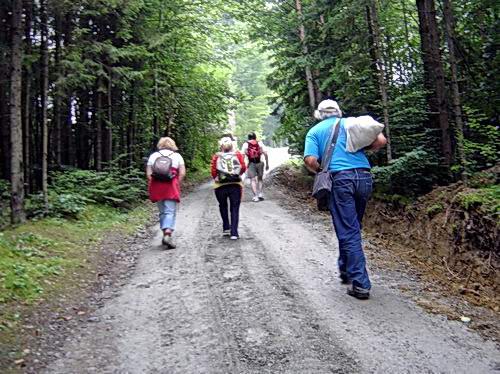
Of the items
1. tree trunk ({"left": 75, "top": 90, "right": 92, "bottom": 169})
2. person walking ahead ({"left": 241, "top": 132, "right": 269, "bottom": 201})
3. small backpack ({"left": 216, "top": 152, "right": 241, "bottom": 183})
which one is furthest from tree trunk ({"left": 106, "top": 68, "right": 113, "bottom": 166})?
small backpack ({"left": 216, "top": 152, "right": 241, "bottom": 183})

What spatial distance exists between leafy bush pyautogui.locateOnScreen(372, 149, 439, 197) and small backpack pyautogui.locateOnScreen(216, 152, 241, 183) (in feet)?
9.72

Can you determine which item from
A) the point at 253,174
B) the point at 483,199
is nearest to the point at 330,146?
the point at 483,199

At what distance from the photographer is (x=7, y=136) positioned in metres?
12.1

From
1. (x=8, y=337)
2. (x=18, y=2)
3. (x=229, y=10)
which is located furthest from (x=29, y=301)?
(x=229, y=10)

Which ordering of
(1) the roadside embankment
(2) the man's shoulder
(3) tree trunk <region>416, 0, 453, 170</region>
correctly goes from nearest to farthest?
(1) the roadside embankment
(2) the man's shoulder
(3) tree trunk <region>416, 0, 453, 170</region>

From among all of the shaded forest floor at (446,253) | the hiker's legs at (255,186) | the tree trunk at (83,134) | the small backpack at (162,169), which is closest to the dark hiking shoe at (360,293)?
the shaded forest floor at (446,253)

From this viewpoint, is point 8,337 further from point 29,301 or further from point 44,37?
point 44,37

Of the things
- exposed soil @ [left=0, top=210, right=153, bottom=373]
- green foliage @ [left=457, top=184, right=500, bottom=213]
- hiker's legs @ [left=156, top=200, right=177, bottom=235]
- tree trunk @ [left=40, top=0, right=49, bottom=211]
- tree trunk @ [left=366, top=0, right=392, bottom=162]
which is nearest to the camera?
exposed soil @ [left=0, top=210, right=153, bottom=373]

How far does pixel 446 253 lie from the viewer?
7355 millimetres

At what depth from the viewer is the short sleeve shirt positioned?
5652 mm

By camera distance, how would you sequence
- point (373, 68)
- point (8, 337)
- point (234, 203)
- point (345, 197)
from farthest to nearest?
point (373, 68), point (234, 203), point (345, 197), point (8, 337)

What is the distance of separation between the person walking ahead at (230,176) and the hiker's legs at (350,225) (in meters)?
3.63

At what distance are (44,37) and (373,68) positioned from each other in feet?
25.5

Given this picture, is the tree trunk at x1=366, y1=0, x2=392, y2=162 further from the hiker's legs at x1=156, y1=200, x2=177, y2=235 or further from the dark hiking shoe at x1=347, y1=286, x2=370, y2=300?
the dark hiking shoe at x1=347, y1=286, x2=370, y2=300
